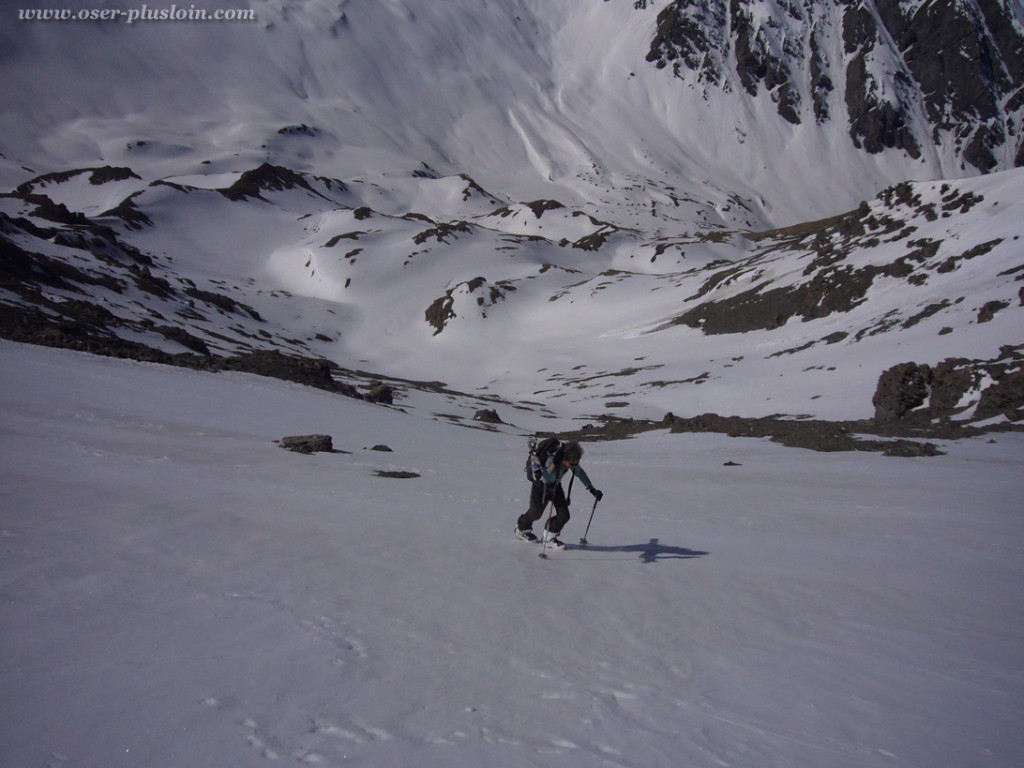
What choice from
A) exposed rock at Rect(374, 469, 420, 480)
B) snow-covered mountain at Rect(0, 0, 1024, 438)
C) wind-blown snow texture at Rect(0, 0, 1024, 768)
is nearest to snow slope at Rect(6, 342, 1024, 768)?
wind-blown snow texture at Rect(0, 0, 1024, 768)

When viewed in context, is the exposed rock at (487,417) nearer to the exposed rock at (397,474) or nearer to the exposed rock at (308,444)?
the exposed rock at (308,444)

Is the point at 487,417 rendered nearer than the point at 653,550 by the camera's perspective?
No

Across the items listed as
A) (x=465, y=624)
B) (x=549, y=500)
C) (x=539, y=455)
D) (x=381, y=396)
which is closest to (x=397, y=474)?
(x=549, y=500)

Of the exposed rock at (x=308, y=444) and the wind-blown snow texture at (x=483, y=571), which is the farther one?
the exposed rock at (x=308, y=444)

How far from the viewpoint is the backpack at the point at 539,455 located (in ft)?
25.8

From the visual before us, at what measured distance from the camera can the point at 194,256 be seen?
315ft

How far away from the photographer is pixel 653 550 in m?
8.34

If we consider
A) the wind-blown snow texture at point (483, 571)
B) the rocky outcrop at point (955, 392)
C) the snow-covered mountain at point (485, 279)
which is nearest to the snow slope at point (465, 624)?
the wind-blown snow texture at point (483, 571)

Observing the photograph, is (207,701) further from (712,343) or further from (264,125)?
(264,125)

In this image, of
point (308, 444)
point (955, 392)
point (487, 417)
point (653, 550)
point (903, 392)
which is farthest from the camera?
point (487, 417)

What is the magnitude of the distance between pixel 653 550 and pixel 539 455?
6.87ft

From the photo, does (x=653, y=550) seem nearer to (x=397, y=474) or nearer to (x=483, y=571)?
(x=483, y=571)

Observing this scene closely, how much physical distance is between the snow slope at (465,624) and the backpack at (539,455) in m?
0.97

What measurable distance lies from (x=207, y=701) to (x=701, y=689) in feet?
10.8
